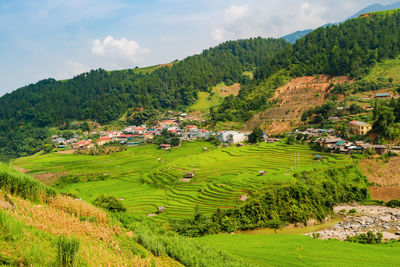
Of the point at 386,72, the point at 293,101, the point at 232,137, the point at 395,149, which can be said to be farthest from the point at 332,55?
the point at 395,149

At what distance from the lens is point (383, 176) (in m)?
28.2

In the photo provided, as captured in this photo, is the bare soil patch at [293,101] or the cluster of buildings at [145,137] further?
the bare soil patch at [293,101]

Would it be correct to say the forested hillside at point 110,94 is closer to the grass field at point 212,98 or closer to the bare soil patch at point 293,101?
the grass field at point 212,98

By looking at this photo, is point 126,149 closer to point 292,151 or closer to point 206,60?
point 292,151

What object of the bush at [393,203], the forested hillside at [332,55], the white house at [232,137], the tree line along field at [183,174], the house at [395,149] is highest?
the forested hillside at [332,55]

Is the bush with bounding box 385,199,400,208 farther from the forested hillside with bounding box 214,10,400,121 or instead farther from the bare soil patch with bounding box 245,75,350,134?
the forested hillside with bounding box 214,10,400,121

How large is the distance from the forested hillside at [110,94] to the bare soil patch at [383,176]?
247ft

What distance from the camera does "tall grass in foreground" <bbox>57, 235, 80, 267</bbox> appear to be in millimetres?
5992

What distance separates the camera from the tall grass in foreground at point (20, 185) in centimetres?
1105

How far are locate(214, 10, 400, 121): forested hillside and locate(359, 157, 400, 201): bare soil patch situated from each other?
123 feet

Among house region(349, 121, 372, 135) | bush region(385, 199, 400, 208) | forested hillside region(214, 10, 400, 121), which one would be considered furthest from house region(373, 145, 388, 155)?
forested hillside region(214, 10, 400, 121)

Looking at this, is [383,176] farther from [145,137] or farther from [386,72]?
[145,137]

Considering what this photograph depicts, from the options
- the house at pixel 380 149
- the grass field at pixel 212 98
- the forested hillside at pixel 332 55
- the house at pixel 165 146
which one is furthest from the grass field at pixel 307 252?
the grass field at pixel 212 98

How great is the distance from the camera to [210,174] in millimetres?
33125
